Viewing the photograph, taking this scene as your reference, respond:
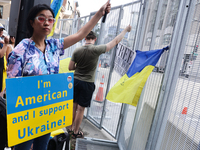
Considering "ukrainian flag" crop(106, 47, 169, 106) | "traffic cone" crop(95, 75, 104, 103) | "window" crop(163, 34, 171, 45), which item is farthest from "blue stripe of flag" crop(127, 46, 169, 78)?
"traffic cone" crop(95, 75, 104, 103)

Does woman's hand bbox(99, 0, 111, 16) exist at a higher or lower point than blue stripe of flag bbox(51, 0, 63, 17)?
lower

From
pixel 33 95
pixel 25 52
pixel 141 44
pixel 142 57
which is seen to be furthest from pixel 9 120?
pixel 141 44

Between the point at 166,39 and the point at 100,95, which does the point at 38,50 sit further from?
the point at 100,95

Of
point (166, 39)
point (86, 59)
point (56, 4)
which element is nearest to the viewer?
point (166, 39)

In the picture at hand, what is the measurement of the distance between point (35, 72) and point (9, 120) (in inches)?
17.0

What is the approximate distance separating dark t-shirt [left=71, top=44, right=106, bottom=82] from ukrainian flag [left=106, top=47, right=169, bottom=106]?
848 mm

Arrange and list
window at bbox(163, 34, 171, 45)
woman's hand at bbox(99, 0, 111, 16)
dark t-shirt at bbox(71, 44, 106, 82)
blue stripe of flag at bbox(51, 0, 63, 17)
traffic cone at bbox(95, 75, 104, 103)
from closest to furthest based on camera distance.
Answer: woman's hand at bbox(99, 0, 111, 16), window at bbox(163, 34, 171, 45), blue stripe of flag at bbox(51, 0, 63, 17), dark t-shirt at bbox(71, 44, 106, 82), traffic cone at bbox(95, 75, 104, 103)

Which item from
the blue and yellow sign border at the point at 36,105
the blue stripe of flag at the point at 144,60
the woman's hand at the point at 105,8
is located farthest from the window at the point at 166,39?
the blue and yellow sign border at the point at 36,105

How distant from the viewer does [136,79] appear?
2076 millimetres

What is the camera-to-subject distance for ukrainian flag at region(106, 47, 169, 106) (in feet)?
6.38

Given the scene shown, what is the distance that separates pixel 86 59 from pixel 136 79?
1.28 metres

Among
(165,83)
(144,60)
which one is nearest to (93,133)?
(144,60)

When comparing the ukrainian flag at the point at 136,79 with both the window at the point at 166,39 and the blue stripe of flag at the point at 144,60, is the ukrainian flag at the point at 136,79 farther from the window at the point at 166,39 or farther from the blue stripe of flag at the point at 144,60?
the window at the point at 166,39

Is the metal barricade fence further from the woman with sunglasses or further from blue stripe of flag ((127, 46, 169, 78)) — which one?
the woman with sunglasses
